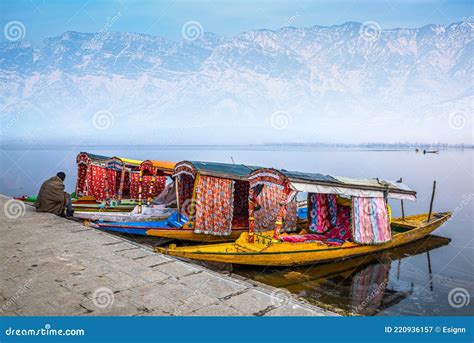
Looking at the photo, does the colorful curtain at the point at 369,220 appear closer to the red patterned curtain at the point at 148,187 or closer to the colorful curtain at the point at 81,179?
the red patterned curtain at the point at 148,187

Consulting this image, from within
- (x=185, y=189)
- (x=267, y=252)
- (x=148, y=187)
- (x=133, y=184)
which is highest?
(x=185, y=189)

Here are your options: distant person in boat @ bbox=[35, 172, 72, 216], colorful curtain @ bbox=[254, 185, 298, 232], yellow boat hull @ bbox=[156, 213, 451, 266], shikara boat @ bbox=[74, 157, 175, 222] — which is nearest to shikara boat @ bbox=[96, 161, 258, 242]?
shikara boat @ bbox=[74, 157, 175, 222]

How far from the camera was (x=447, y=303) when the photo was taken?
9.83m

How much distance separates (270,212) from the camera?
43.5 feet

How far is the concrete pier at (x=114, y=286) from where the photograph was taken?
474cm

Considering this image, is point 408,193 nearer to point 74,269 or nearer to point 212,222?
point 212,222

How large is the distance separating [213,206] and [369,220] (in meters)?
5.07

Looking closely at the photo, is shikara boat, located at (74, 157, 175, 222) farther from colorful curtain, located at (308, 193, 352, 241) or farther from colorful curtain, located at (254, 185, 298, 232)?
colorful curtain, located at (308, 193, 352, 241)

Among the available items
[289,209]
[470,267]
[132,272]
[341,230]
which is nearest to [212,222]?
[289,209]

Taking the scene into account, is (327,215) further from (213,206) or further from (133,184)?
(133,184)

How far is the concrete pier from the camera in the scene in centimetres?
474

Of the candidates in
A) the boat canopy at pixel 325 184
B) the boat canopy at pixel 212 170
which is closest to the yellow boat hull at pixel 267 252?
the boat canopy at pixel 325 184

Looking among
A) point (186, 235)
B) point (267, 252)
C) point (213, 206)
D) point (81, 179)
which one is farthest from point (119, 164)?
point (267, 252)

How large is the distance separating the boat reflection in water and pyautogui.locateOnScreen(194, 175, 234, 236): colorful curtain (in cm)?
195
